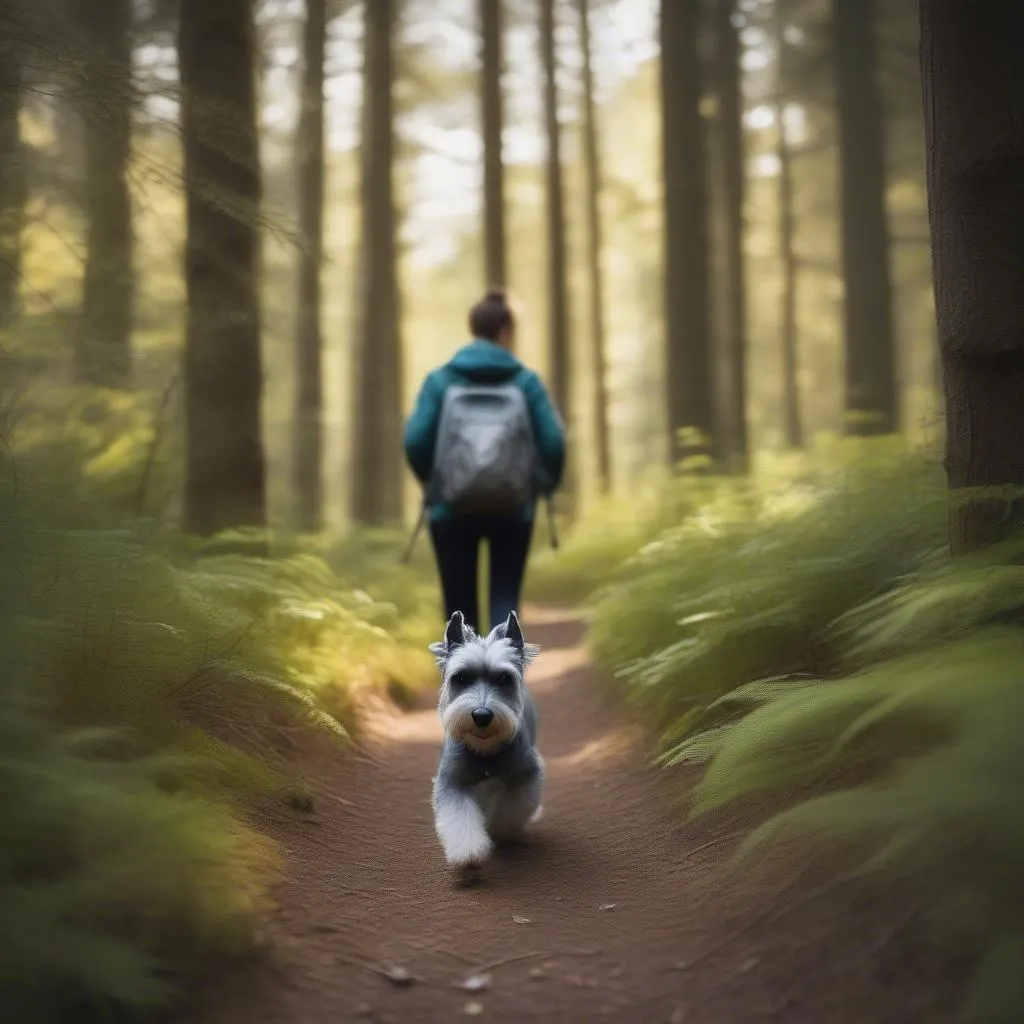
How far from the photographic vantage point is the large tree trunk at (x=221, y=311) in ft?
26.6

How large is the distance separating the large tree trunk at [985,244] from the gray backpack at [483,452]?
2491 mm

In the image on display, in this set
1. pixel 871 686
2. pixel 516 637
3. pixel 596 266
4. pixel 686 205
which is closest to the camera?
pixel 871 686

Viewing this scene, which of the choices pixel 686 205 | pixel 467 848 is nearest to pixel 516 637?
pixel 467 848

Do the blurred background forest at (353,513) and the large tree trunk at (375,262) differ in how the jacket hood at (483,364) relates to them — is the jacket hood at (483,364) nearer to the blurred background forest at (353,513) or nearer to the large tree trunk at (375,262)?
the blurred background forest at (353,513)

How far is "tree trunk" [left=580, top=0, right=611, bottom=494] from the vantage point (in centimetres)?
2245

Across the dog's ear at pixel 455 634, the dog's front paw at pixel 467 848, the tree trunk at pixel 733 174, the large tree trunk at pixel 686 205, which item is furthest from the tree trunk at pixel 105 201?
the tree trunk at pixel 733 174

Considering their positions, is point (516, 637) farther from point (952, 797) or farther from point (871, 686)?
point (952, 797)

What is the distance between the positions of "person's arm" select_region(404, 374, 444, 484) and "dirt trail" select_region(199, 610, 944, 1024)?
2104 millimetres

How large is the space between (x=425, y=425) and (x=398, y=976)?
3.51 metres

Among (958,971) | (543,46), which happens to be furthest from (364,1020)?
(543,46)

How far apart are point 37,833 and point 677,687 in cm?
405

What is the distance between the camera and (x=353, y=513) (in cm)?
1953

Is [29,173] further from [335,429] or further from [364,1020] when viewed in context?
[335,429]

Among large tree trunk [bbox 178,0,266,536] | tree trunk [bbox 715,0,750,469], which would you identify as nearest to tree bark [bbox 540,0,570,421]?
tree trunk [bbox 715,0,750,469]
